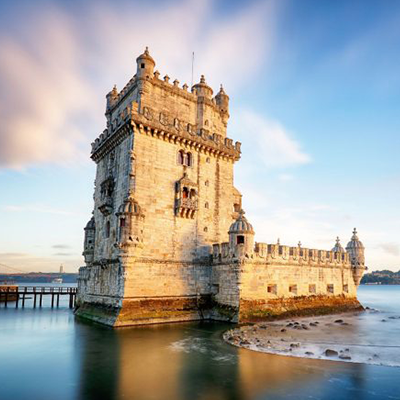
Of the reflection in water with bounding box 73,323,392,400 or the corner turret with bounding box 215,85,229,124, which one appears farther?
the corner turret with bounding box 215,85,229,124

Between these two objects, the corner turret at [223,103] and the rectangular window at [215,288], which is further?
the corner turret at [223,103]

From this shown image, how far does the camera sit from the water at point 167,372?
41.0 feet

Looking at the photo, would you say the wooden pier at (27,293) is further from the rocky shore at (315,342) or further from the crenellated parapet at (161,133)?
the rocky shore at (315,342)

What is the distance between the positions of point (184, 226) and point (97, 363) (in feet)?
48.7

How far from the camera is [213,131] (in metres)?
34.2

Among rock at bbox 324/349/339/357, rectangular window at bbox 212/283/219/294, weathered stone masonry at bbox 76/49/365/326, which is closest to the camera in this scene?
rock at bbox 324/349/339/357

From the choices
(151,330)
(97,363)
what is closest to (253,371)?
(97,363)

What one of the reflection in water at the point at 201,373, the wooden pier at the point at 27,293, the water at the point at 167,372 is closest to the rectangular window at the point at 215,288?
the water at the point at 167,372

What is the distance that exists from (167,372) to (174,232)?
1496cm

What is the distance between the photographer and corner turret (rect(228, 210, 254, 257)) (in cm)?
2791

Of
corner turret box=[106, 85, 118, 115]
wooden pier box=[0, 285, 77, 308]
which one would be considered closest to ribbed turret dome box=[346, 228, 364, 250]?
corner turret box=[106, 85, 118, 115]

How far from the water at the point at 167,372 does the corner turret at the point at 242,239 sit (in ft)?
25.3

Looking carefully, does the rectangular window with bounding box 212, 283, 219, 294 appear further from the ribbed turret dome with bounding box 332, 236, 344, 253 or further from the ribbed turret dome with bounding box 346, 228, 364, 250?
the ribbed turret dome with bounding box 346, 228, 364, 250

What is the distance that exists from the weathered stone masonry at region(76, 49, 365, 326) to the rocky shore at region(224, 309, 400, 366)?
355 cm
